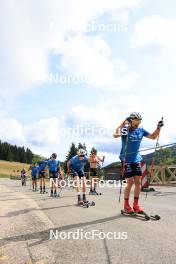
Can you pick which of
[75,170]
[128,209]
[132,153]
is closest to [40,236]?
[128,209]

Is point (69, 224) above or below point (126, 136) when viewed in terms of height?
below

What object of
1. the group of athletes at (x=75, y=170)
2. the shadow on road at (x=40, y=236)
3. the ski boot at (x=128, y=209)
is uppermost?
the group of athletes at (x=75, y=170)

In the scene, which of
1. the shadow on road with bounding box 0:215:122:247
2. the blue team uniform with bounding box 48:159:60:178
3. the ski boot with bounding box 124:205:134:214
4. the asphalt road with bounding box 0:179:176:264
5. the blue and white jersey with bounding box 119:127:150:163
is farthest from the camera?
the blue team uniform with bounding box 48:159:60:178

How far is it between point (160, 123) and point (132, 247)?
3673 mm

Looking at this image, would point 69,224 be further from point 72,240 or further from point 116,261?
point 116,261

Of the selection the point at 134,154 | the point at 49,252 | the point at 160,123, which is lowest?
the point at 49,252

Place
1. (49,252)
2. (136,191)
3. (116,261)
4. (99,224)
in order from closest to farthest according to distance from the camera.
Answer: (116,261), (49,252), (99,224), (136,191)

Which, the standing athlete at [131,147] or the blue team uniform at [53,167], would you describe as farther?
the blue team uniform at [53,167]

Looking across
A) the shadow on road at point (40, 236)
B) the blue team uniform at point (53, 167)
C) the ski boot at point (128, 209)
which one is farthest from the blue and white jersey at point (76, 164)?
the shadow on road at point (40, 236)

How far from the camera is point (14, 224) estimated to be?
8008mm

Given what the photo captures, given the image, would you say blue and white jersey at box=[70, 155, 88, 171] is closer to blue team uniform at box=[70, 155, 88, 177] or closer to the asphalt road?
blue team uniform at box=[70, 155, 88, 177]

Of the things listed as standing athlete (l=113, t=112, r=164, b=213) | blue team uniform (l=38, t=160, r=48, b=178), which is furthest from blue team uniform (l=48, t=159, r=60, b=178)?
standing athlete (l=113, t=112, r=164, b=213)

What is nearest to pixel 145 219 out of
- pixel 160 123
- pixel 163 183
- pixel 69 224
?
pixel 69 224

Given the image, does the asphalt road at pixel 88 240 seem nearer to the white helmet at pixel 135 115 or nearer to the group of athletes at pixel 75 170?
the white helmet at pixel 135 115
